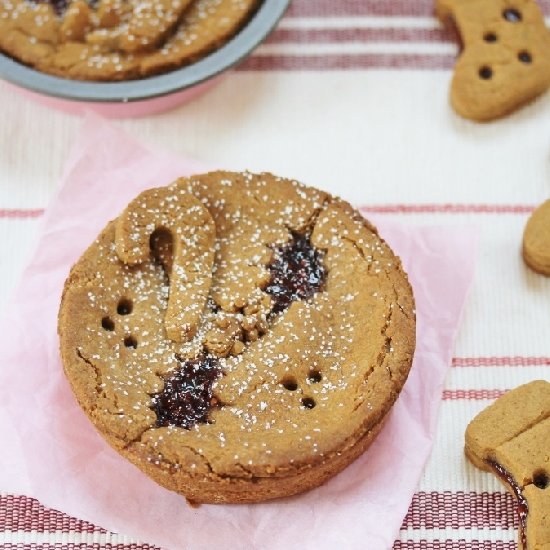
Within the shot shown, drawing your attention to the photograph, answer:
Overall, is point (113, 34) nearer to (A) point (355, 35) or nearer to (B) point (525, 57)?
(A) point (355, 35)

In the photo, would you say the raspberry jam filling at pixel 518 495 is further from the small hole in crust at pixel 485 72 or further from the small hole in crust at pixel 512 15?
the small hole in crust at pixel 512 15

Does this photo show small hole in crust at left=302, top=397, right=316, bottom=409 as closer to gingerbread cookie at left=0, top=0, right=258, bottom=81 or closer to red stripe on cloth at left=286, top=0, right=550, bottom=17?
gingerbread cookie at left=0, top=0, right=258, bottom=81

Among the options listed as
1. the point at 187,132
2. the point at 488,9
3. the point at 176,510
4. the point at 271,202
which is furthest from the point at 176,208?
the point at 488,9

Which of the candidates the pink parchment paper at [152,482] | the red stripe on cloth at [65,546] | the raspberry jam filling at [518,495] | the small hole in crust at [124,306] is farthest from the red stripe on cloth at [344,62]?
the red stripe on cloth at [65,546]

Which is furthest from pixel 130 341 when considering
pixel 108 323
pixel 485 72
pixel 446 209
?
pixel 485 72

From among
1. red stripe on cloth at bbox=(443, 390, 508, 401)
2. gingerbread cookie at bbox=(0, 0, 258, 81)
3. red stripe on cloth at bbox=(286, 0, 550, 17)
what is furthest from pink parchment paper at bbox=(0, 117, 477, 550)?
red stripe on cloth at bbox=(286, 0, 550, 17)

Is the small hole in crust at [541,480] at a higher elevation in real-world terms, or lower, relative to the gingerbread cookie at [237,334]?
lower

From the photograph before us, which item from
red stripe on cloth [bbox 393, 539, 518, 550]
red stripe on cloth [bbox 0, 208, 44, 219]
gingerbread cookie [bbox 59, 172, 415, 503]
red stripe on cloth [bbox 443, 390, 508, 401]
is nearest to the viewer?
gingerbread cookie [bbox 59, 172, 415, 503]
